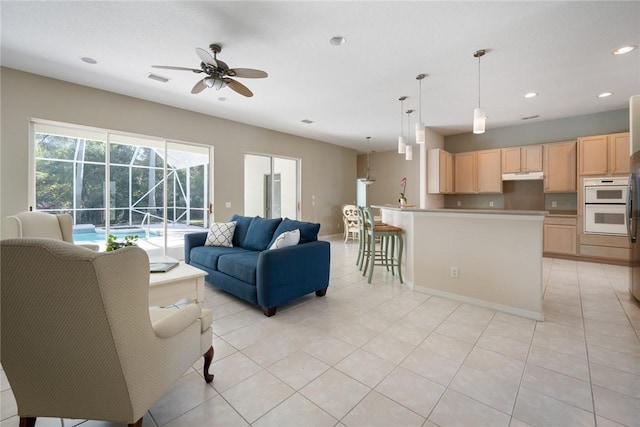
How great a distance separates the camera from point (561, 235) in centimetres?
522

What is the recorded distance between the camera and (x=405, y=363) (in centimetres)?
194

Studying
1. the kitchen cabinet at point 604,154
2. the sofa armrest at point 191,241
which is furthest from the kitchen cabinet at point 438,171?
the sofa armrest at point 191,241

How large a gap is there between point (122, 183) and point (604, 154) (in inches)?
331

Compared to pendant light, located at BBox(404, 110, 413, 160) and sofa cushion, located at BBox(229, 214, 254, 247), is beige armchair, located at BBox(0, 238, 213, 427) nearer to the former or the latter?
sofa cushion, located at BBox(229, 214, 254, 247)

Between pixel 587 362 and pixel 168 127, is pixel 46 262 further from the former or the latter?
pixel 168 127

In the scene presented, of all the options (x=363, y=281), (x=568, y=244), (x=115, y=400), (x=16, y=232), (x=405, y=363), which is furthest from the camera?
(x=568, y=244)

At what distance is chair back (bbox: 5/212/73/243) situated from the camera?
111 inches

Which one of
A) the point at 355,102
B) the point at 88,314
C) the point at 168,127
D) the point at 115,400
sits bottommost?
the point at 115,400

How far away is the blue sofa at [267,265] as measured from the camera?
2.68m

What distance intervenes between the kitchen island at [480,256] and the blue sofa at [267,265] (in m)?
1.22

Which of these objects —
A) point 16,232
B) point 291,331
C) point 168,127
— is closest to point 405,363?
point 291,331

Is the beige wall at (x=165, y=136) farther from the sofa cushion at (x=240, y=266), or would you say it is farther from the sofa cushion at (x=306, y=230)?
the sofa cushion at (x=306, y=230)

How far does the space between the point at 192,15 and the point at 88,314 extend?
2.60 metres

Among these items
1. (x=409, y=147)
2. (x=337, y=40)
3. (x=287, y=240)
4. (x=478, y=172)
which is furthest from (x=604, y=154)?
(x=287, y=240)
